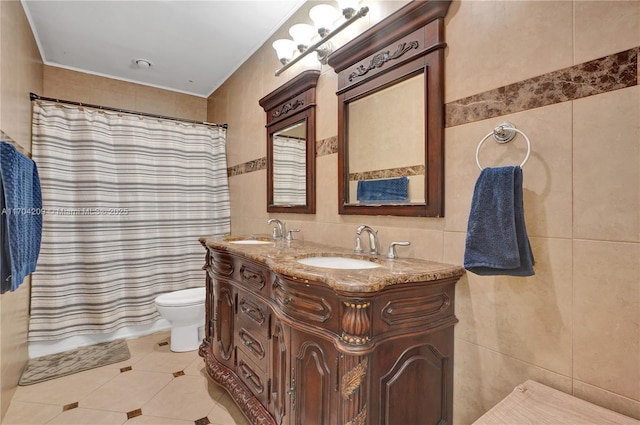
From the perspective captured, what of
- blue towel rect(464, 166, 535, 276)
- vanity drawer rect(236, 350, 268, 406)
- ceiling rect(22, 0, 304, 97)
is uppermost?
ceiling rect(22, 0, 304, 97)

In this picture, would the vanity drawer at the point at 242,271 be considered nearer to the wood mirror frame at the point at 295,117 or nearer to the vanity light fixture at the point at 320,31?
the wood mirror frame at the point at 295,117

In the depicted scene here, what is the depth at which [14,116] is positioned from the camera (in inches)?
70.5

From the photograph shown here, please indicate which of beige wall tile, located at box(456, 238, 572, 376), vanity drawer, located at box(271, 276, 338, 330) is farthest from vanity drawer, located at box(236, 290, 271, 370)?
beige wall tile, located at box(456, 238, 572, 376)

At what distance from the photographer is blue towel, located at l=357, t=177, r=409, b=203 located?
1377 millimetres

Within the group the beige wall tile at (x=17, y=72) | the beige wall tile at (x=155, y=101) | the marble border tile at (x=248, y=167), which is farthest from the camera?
the beige wall tile at (x=155, y=101)

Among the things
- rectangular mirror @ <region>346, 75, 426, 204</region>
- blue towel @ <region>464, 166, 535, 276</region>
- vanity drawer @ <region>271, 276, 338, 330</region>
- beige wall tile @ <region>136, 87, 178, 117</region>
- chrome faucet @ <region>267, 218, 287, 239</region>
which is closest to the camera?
blue towel @ <region>464, 166, 535, 276</region>

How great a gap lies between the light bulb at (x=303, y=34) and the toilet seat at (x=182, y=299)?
78.1 inches

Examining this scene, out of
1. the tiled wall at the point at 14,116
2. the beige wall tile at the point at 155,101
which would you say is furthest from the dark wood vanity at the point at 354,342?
the beige wall tile at the point at 155,101

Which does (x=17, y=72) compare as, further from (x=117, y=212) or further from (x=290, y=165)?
(x=290, y=165)

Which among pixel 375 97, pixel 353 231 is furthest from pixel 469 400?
pixel 375 97

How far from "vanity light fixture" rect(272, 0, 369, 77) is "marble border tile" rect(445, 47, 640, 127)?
0.74m

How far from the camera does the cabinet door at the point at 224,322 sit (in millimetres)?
1731

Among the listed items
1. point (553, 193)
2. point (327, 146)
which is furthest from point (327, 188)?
point (553, 193)

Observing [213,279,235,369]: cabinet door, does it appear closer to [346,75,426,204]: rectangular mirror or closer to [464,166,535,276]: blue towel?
[346,75,426,204]: rectangular mirror
